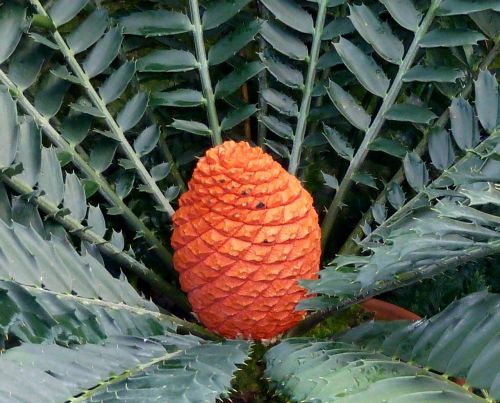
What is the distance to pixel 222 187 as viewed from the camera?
0.75 m

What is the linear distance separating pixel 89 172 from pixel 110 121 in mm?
71

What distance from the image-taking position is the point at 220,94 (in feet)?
3.06

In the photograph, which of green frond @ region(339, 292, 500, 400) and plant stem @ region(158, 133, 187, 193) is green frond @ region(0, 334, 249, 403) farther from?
plant stem @ region(158, 133, 187, 193)

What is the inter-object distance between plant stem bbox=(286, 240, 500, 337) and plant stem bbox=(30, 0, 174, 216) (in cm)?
23

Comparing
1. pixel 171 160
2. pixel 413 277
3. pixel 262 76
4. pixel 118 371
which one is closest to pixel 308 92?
pixel 262 76

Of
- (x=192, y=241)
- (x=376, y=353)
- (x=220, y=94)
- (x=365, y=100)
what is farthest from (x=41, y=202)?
(x=365, y=100)

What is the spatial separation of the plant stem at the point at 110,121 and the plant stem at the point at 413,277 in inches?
9.2

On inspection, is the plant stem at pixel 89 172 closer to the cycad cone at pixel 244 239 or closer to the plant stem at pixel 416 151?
the cycad cone at pixel 244 239

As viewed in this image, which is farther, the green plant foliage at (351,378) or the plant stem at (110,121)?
the plant stem at (110,121)

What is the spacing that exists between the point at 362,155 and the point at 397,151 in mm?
47

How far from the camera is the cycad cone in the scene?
2.46ft

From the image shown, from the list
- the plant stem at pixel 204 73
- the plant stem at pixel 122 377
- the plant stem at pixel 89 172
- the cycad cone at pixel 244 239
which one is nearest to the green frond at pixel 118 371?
the plant stem at pixel 122 377

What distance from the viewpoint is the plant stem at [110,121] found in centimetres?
86

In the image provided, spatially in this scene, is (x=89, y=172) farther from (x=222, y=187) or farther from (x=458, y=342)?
(x=458, y=342)
